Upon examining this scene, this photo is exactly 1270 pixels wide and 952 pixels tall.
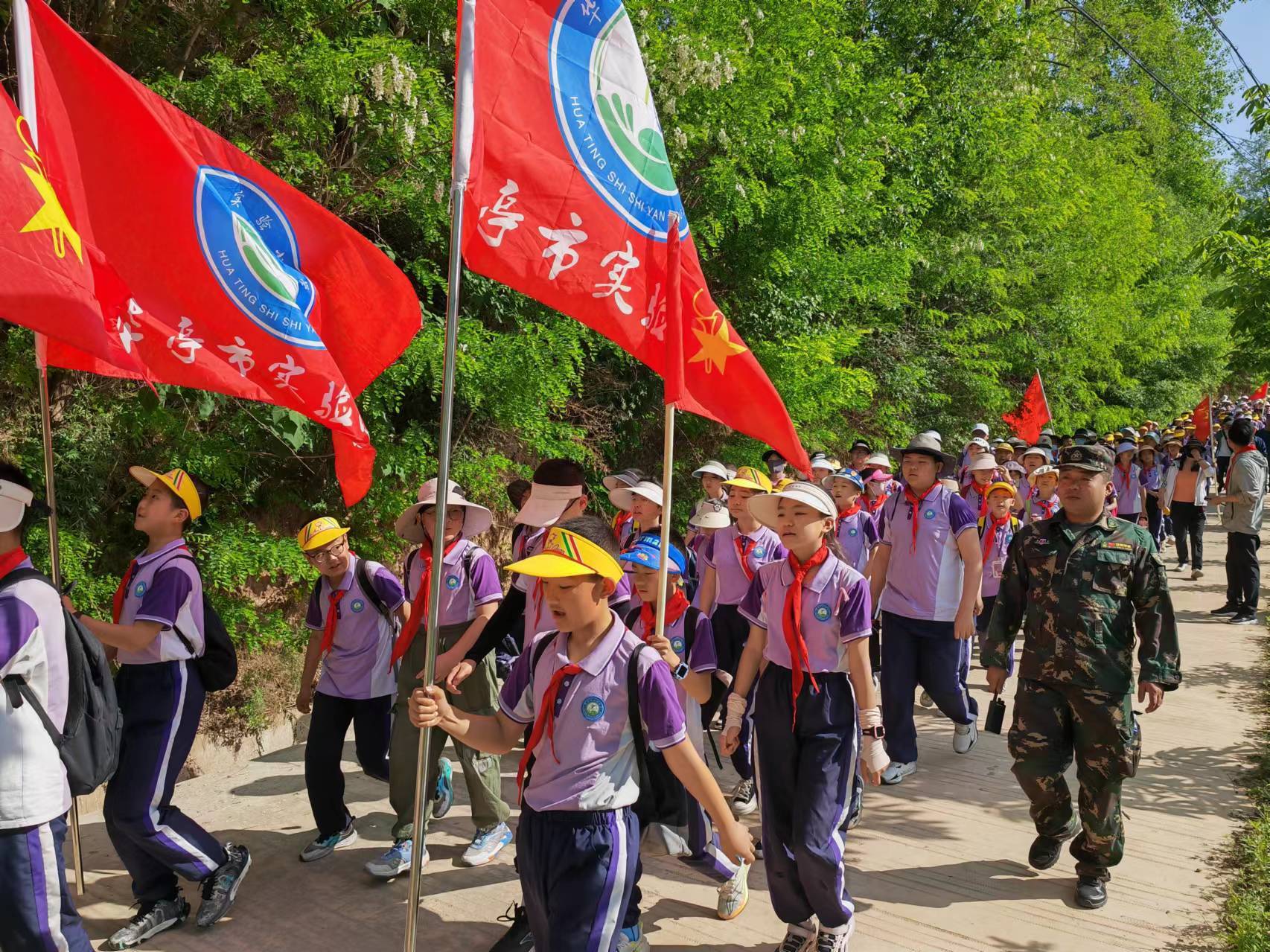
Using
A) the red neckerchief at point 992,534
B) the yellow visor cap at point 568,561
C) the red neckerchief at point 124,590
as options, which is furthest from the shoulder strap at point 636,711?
the red neckerchief at point 992,534

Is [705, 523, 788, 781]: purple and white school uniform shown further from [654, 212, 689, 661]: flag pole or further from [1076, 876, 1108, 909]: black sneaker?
[654, 212, 689, 661]: flag pole

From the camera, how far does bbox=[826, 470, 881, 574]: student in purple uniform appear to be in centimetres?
918

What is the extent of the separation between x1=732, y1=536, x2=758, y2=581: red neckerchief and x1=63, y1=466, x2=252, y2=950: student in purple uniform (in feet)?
12.0

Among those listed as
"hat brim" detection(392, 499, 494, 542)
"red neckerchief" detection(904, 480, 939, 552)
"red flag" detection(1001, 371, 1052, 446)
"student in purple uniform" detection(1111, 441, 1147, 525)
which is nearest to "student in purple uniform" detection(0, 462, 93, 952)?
"hat brim" detection(392, 499, 494, 542)

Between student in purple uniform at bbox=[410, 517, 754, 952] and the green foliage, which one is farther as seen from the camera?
the green foliage

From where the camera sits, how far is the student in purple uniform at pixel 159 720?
4.88 meters

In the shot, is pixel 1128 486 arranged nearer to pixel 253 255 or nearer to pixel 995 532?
pixel 995 532

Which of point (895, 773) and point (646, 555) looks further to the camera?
point (895, 773)

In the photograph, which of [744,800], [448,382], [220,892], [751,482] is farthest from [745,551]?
[448,382]

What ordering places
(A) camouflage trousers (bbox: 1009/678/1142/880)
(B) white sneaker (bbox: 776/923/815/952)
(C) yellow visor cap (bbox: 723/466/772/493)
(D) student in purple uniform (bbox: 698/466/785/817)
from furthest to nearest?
1. (D) student in purple uniform (bbox: 698/466/785/817)
2. (C) yellow visor cap (bbox: 723/466/772/493)
3. (A) camouflage trousers (bbox: 1009/678/1142/880)
4. (B) white sneaker (bbox: 776/923/815/952)

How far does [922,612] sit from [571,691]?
3.90 meters

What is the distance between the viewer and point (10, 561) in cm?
370

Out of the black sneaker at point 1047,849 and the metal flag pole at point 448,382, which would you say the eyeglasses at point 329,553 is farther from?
the black sneaker at point 1047,849

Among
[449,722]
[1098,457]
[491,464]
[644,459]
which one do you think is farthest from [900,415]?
[449,722]
